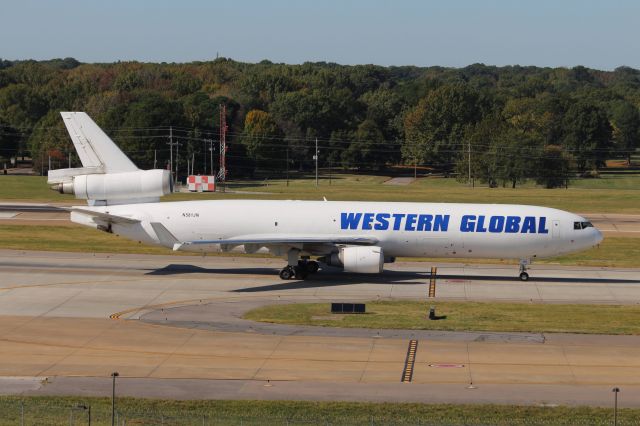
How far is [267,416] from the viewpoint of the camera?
30.8 meters

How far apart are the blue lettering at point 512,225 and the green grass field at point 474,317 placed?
25.1 ft

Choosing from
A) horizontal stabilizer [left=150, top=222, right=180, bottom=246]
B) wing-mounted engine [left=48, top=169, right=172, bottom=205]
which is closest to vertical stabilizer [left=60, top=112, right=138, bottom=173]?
wing-mounted engine [left=48, top=169, right=172, bottom=205]

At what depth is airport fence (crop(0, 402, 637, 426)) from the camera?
29.6 m

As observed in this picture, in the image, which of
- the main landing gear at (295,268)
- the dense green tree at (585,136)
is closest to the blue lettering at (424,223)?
the main landing gear at (295,268)

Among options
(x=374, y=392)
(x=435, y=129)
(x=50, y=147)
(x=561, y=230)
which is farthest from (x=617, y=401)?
(x=435, y=129)

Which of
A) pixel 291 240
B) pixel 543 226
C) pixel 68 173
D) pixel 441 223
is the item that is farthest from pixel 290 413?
pixel 68 173

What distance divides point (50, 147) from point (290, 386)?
491ft

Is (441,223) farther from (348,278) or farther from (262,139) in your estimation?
(262,139)

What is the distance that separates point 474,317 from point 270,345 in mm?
10937

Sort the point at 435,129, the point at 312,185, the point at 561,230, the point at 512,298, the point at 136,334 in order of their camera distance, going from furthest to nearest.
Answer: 1. the point at 435,129
2. the point at 312,185
3. the point at 561,230
4. the point at 512,298
5. the point at 136,334

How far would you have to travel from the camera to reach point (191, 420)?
29.9 metres

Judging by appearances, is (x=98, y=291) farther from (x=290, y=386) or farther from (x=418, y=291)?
(x=290, y=386)

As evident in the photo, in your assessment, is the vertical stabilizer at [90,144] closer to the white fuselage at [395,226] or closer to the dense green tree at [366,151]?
the white fuselage at [395,226]

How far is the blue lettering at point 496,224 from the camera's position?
57.3 metres
